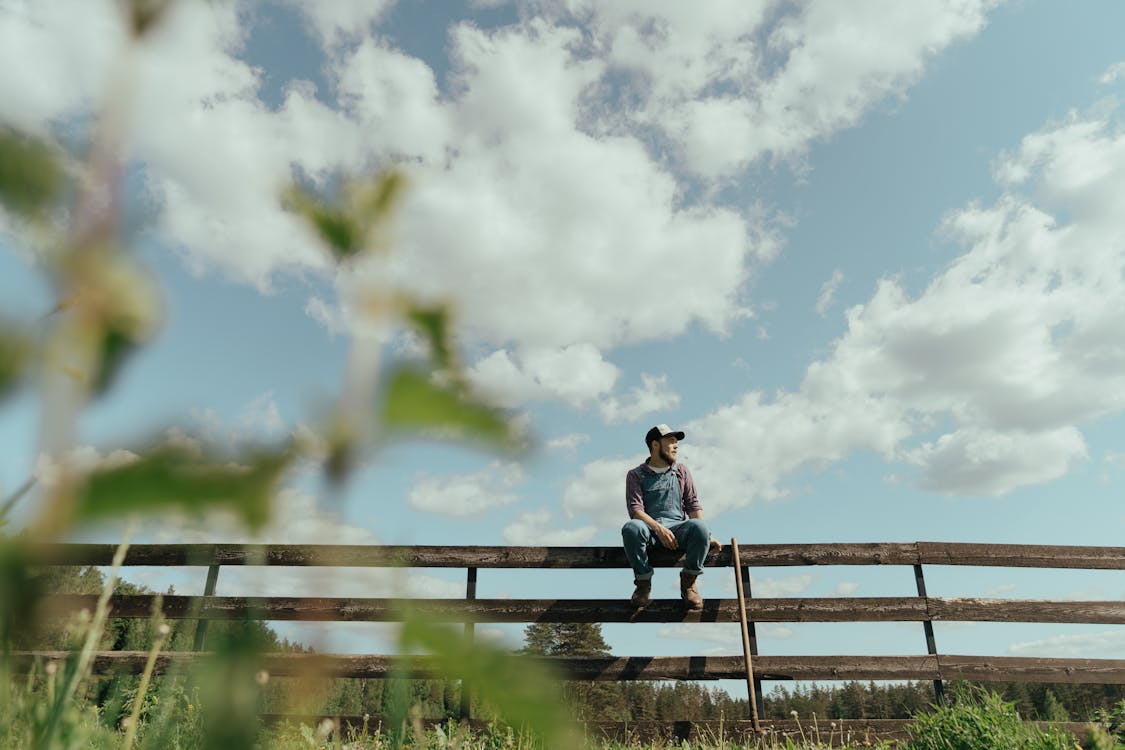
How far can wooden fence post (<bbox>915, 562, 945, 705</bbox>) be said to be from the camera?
17.9ft

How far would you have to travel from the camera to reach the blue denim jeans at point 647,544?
5348mm

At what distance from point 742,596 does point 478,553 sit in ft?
7.35

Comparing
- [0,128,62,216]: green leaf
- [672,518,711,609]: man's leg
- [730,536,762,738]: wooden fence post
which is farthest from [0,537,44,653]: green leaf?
[730,536,762,738]: wooden fence post

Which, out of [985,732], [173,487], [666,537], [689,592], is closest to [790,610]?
[689,592]

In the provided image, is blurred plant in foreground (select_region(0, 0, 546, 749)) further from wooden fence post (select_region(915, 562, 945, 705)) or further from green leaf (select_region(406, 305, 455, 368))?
wooden fence post (select_region(915, 562, 945, 705))

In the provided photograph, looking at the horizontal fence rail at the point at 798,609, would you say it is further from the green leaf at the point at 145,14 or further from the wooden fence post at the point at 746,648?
the green leaf at the point at 145,14

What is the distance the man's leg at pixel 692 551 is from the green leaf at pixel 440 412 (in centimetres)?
530

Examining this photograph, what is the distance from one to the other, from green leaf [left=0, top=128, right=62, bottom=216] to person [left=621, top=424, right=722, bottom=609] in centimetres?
528

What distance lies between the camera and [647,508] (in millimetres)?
5797

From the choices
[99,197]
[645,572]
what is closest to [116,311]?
[99,197]

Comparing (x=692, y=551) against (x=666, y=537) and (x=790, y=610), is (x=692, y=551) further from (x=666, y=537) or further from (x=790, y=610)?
(x=790, y=610)

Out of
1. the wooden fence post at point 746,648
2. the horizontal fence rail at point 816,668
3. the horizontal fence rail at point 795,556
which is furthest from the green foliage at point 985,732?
the horizontal fence rail at point 795,556

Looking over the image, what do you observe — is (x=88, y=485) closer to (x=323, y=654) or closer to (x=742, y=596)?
(x=323, y=654)

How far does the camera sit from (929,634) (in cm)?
559
